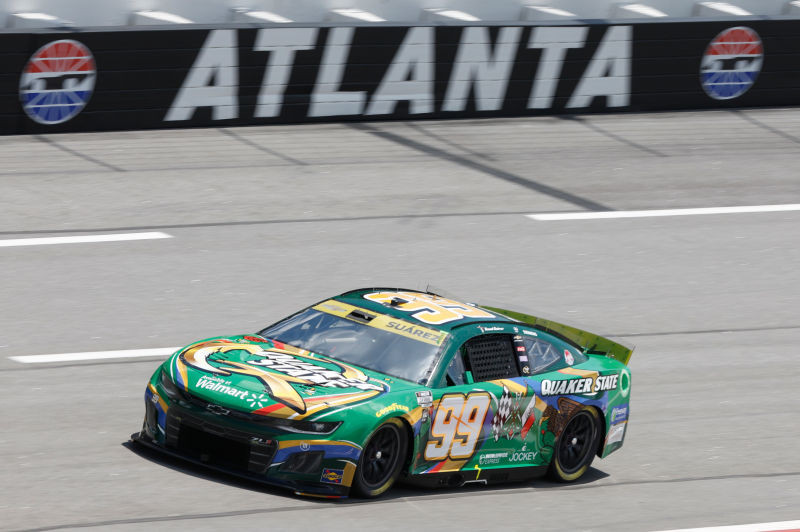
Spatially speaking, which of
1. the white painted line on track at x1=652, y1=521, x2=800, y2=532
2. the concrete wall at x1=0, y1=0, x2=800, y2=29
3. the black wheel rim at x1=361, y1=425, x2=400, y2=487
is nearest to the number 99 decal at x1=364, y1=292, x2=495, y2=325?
the black wheel rim at x1=361, y1=425, x2=400, y2=487

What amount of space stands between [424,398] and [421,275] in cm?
627

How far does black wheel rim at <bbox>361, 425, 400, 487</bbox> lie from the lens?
7777 mm

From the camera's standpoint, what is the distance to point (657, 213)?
17.5m

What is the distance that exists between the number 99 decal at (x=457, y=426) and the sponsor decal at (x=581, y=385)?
2.20 ft

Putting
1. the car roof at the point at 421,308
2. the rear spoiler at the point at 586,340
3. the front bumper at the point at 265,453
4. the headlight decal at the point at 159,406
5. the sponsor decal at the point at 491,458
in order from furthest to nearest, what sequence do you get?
the rear spoiler at the point at 586,340 → the car roof at the point at 421,308 → the sponsor decal at the point at 491,458 → the headlight decal at the point at 159,406 → the front bumper at the point at 265,453

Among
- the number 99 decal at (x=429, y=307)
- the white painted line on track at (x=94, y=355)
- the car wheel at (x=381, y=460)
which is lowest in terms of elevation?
the white painted line on track at (x=94, y=355)

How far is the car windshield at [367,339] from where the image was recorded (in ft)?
27.3

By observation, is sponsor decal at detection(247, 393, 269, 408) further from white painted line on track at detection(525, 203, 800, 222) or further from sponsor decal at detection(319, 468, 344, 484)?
white painted line on track at detection(525, 203, 800, 222)

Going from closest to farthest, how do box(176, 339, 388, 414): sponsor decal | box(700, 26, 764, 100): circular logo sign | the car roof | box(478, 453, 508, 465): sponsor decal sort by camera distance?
box(176, 339, 388, 414): sponsor decal, box(478, 453, 508, 465): sponsor decal, the car roof, box(700, 26, 764, 100): circular logo sign

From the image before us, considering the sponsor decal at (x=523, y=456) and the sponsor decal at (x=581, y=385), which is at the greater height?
the sponsor decal at (x=581, y=385)

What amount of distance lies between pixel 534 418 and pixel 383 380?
132 centimetres

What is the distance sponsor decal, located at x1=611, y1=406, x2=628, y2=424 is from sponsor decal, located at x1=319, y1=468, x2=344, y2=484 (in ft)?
8.85

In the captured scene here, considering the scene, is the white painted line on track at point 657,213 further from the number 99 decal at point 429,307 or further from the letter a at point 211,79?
the number 99 decal at point 429,307

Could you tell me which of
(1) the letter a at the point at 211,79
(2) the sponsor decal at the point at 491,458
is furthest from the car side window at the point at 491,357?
(1) the letter a at the point at 211,79
